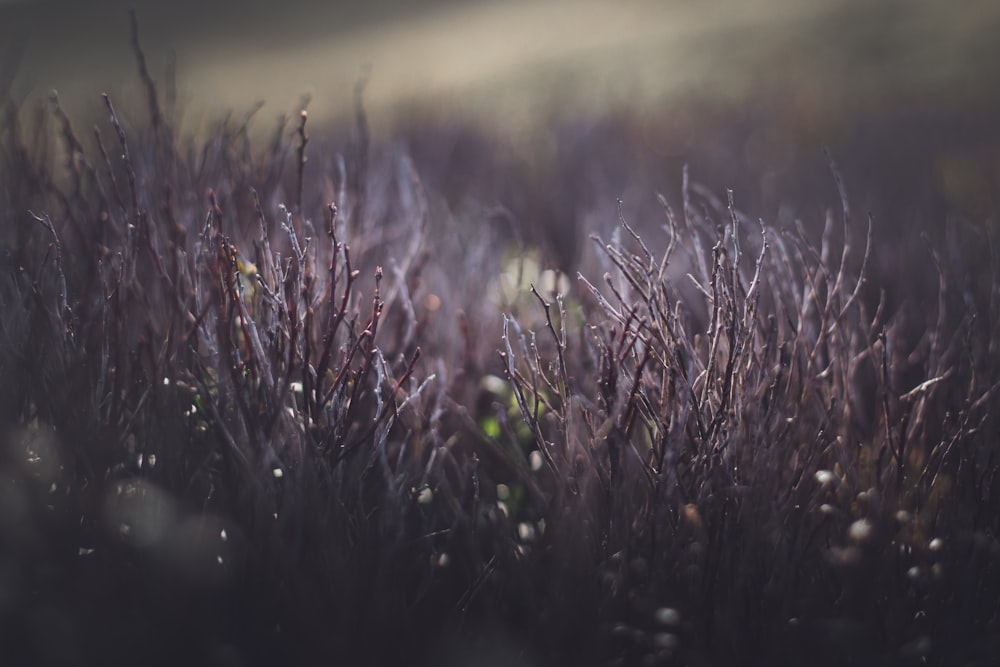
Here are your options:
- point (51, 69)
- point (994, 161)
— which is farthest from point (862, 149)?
point (51, 69)

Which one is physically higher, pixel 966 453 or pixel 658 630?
pixel 966 453

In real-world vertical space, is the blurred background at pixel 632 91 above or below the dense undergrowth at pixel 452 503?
above

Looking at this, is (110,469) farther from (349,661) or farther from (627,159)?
(627,159)

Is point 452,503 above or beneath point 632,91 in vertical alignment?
beneath

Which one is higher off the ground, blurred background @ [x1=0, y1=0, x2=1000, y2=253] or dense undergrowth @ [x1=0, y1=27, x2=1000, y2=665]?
blurred background @ [x1=0, y1=0, x2=1000, y2=253]

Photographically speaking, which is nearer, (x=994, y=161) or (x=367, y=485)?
(x=367, y=485)

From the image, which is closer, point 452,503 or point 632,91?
point 452,503

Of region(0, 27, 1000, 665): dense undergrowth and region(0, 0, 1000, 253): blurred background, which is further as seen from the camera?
region(0, 0, 1000, 253): blurred background

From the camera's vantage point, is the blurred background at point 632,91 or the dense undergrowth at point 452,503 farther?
the blurred background at point 632,91
